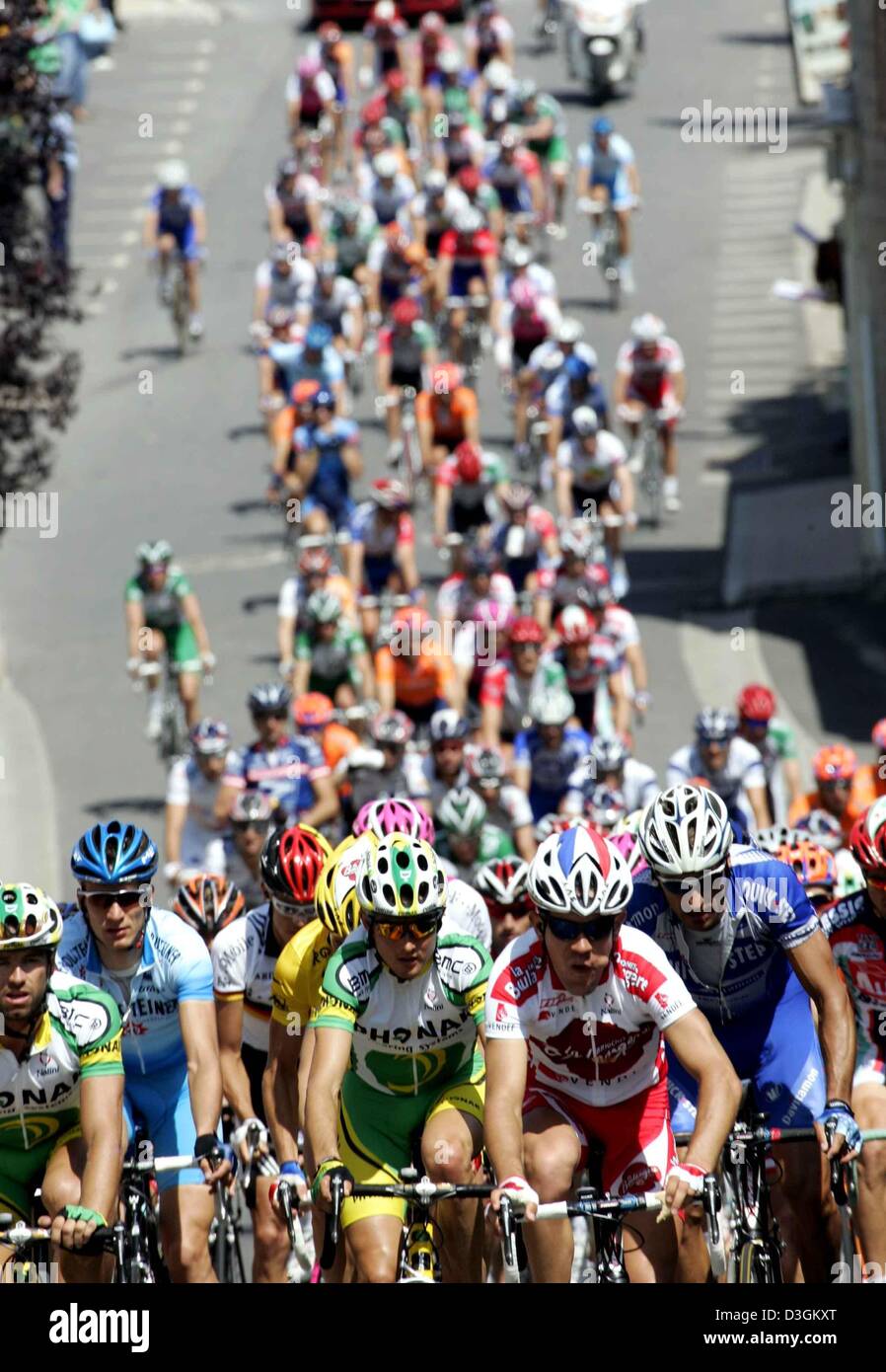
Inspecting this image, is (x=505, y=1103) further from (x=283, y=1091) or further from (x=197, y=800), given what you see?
(x=197, y=800)

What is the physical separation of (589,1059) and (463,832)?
5.36 metres

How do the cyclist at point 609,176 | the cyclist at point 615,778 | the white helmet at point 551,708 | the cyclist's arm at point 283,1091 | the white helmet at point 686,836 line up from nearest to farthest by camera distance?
the white helmet at point 686,836
the cyclist's arm at point 283,1091
the cyclist at point 615,778
the white helmet at point 551,708
the cyclist at point 609,176

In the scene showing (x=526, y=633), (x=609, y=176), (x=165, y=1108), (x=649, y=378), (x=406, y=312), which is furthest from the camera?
(x=609, y=176)

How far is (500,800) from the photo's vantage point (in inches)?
614

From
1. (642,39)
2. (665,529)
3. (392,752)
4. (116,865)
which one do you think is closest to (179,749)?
(392,752)

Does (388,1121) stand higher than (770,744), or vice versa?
(770,744)

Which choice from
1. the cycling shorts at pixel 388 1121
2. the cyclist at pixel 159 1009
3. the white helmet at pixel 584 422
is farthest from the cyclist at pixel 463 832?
the white helmet at pixel 584 422

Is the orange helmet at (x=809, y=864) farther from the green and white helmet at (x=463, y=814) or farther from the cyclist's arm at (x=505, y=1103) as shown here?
the green and white helmet at (x=463, y=814)

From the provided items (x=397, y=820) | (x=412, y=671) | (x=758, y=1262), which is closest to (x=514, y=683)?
(x=412, y=671)

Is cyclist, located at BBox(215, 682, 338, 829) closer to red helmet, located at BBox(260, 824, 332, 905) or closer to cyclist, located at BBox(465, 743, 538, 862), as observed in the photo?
cyclist, located at BBox(465, 743, 538, 862)

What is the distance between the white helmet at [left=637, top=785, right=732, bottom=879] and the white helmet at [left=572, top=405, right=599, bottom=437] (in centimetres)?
1277

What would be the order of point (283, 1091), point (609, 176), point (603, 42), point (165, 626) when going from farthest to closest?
point (603, 42) → point (609, 176) → point (165, 626) → point (283, 1091)

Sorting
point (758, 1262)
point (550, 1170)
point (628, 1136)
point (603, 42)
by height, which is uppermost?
point (603, 42)

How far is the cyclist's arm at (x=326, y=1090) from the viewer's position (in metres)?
8.61
